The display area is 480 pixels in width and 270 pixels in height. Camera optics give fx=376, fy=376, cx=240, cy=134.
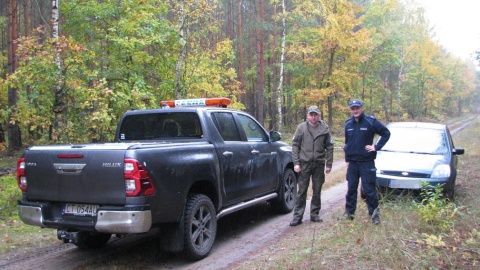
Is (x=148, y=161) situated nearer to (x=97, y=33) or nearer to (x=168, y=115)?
(x=168, y=115)

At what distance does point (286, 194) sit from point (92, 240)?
12.7 ft

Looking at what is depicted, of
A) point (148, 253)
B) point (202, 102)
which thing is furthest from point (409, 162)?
point (148, 253)

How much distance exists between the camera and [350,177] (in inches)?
244

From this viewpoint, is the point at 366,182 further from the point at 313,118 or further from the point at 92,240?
the point at 92,240

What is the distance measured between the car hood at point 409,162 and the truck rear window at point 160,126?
3999mm

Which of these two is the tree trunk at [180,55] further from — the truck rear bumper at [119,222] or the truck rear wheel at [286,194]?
the truck rear bumper at [119,222]

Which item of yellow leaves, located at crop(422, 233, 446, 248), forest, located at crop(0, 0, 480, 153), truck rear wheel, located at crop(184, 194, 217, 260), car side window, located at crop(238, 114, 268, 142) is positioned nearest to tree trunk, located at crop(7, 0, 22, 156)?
forest, located at crop(0, 0, 480, 153)

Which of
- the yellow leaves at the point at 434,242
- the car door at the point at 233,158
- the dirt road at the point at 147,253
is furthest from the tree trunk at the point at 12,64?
the yellow leaves at the point at 434,242

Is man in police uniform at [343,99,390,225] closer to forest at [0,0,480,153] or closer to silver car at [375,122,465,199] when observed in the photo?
silver car at [375,122,465,199]

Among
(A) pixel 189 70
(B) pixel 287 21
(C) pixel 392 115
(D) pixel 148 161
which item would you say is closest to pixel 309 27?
(B) pixel 287 21

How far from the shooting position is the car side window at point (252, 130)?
268 inches

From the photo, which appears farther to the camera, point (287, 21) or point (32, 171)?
point (287, 21)

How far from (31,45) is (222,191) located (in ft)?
20.6

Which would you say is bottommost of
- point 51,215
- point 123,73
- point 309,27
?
point 51,215
